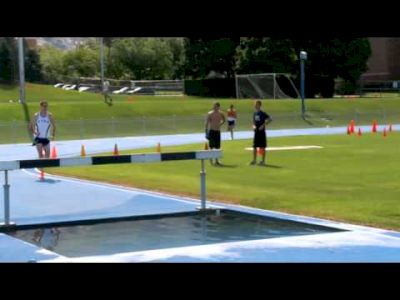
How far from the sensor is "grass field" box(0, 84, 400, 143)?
136 ft

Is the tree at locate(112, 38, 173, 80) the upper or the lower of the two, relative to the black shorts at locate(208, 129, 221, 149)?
upper

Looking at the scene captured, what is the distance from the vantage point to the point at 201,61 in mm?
67688

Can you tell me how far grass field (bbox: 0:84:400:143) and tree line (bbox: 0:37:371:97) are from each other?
4.56 metres

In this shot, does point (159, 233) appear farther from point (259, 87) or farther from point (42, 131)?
point (259, 87)

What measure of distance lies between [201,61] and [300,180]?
52.1 m

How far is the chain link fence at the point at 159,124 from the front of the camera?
39719mm

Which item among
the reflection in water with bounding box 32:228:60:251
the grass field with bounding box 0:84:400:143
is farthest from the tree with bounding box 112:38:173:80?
the reflection in water with bounding box 32:228:60:251

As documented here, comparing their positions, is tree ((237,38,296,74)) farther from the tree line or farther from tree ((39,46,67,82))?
tree ((39,46,67,82))

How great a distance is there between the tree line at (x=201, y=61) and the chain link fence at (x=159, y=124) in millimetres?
5769

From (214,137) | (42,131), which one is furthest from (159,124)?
(42,131)

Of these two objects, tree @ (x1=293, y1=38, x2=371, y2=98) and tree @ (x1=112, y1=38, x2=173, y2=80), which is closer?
tree @ (x1=293, y1=38, x2=371, y2=98)

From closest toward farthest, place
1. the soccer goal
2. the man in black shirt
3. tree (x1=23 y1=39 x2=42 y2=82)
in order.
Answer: the man in black shirt, the soccer goal, tree (x1=23 y1=39 x2=42 y2=82)

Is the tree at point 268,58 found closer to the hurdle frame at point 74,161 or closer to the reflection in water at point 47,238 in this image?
the hurdle frame at point 74,161
